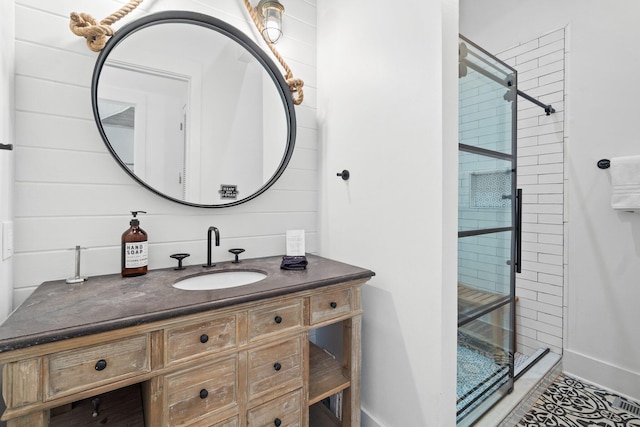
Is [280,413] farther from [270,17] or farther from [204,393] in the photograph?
[270,17]

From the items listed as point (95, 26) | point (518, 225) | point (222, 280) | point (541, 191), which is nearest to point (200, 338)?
point (222, 280)

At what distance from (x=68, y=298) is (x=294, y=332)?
2.48 ft

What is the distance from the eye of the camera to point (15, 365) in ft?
2.13

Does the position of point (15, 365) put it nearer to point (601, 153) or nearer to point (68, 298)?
point (68, 298)

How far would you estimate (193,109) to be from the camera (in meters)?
1.36

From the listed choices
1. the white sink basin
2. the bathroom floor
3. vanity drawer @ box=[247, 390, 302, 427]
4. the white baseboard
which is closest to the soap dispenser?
the white sink basin

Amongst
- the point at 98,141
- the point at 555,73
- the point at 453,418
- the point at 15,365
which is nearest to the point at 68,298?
the point at 15,365

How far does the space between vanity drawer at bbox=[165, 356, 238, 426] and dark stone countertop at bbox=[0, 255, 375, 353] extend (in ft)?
0.69

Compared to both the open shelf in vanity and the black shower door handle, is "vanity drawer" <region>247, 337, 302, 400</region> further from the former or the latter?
the black shower door handle

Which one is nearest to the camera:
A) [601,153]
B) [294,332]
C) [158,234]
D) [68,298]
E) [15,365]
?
[15,365]

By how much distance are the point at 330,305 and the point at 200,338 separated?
20.3 inches

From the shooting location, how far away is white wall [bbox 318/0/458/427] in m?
1.14

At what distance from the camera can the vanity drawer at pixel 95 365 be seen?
0.70 m

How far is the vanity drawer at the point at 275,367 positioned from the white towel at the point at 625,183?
2.08 m
